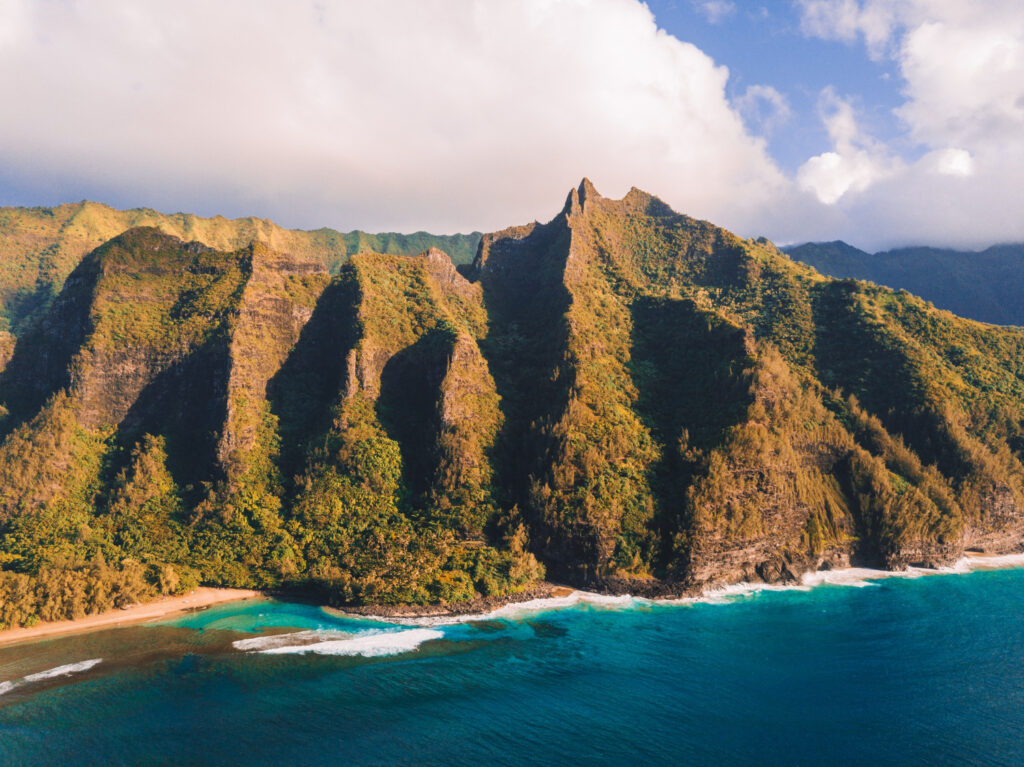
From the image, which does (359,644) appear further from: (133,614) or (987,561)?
(987,561)

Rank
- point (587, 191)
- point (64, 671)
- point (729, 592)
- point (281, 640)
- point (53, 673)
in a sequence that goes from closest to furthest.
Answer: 1. point (53, 673)
2. point (64, 671)
3. point (281, 640)
4. point (729, 592)
5. point (587, 191)

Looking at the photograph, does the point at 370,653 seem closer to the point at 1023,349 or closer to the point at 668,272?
the point at 668,272

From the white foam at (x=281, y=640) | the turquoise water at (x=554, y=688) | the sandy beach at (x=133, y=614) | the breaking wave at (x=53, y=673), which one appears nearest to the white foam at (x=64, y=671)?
the breaking wave at (x=53, y=673)

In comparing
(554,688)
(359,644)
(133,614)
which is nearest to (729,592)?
(554,688)

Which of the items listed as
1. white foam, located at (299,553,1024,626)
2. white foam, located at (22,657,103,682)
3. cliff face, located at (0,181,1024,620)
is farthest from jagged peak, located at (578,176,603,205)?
white foam, located at (22,657,103,682)

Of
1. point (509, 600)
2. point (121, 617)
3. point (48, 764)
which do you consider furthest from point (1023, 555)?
point (121, 617)

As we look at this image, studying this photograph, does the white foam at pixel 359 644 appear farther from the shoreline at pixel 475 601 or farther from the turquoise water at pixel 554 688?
the shoreline at pixel 475 601
